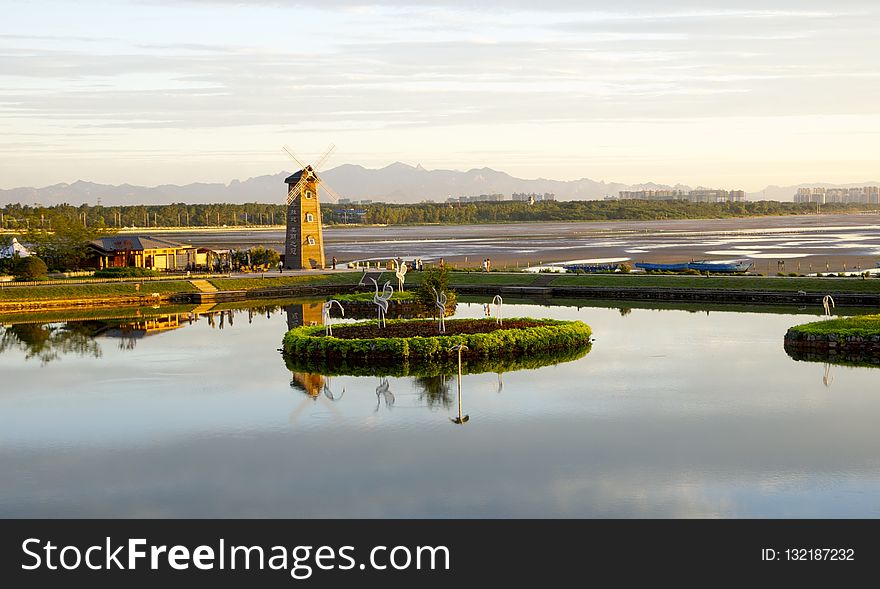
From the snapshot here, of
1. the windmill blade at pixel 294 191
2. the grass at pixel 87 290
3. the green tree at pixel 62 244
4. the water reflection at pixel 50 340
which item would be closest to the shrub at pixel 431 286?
the water reflection at pixel 50 340

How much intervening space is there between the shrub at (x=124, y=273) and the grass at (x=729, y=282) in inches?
932

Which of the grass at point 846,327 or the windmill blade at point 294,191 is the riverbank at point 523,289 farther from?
the grass at point 846,327

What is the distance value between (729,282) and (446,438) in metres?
36.0

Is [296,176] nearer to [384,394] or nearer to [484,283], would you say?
[484,283]

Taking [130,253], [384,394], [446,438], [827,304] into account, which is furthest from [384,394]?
[130,253]

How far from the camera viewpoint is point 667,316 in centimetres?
4681

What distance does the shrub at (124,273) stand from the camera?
61.4 metres

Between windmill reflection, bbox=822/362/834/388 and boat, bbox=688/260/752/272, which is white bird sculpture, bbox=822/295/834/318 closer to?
windmill reflection, bbox=822/362/834/388

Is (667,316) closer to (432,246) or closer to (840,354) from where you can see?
(840,354)

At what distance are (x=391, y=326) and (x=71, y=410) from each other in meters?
13.1

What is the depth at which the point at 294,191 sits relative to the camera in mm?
68688

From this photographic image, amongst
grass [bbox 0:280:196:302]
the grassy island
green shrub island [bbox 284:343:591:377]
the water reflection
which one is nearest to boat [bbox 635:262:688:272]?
grass [bbox 0:280:196:302]
